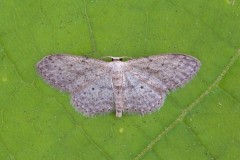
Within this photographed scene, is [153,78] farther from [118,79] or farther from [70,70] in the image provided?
[70,70]

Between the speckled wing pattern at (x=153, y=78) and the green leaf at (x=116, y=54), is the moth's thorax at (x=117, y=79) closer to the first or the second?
the speckled wing pattern at (x=153, y=78)

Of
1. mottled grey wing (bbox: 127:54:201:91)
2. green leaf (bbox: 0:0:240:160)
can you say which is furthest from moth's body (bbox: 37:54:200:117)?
green leaf (bbox: 0:0:240:160)

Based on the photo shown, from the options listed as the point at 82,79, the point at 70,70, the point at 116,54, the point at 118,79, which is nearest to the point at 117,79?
the point at 118,79

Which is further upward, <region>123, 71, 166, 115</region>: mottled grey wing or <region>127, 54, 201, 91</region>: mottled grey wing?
<region>127, 54, 201, 91</region>: mottled grey wing

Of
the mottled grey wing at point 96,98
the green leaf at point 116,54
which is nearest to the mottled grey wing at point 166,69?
the green leaf at point 116,54

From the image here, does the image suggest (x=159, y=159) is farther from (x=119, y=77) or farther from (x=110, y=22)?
(x=110, y=22)

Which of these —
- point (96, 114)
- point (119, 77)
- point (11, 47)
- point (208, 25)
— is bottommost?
point (96, 114)

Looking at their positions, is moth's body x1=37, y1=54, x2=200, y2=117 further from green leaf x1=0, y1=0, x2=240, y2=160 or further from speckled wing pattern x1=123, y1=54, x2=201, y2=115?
green leaf x1=0, y1=0, x2=240, y2=160

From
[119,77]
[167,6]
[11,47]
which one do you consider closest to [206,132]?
[119,77]
